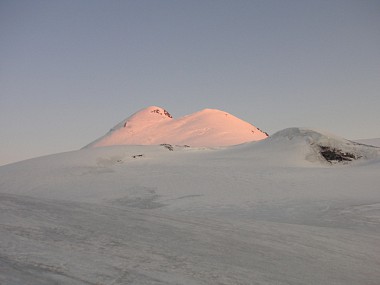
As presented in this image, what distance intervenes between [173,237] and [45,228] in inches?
52.4

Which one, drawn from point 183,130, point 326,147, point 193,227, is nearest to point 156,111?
point 183,130

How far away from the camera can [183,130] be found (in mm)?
39188

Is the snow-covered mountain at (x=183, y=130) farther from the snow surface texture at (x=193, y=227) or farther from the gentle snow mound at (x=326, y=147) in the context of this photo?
the snow surface texture at (x=193, y=227)

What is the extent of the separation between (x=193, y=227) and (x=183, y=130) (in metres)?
34.6

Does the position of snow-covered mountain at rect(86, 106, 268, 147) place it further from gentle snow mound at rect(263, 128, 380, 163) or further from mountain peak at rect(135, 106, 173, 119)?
gentle snow mound at rect(263, 128, 380, 163)

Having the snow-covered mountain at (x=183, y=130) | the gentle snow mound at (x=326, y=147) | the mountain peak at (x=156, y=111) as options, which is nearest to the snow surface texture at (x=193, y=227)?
the gentle snow mound at (x=326, y=147)

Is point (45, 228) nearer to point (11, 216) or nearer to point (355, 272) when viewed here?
point (11, 216)

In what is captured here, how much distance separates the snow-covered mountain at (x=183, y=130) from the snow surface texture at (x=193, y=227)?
917 inches

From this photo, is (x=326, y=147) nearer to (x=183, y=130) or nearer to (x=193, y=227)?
(x=193, y=227)

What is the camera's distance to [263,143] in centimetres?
1778

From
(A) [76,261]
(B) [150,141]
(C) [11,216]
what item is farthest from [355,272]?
(B) [150,141]

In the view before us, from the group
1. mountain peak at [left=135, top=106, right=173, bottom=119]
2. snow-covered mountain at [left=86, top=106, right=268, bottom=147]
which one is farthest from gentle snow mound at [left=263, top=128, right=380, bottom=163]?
mountain peak at [left=135, top=106, right=173, bottom=119]

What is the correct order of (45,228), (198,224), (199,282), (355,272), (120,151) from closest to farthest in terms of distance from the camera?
1. (199,282)
2. (355,272)
3. (45,228)
4. (198,224)
5. (120,151)

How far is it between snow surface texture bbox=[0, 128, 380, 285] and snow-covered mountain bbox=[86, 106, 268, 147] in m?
23.3
